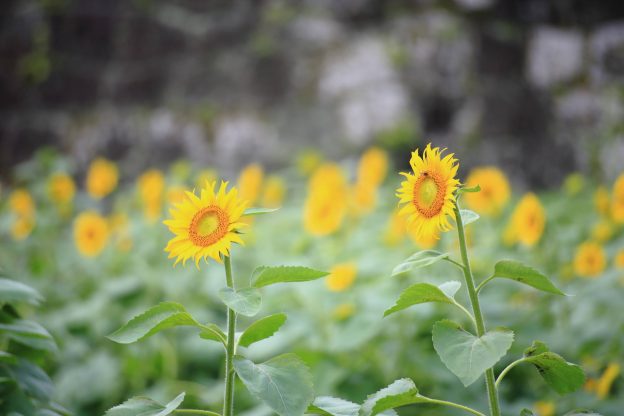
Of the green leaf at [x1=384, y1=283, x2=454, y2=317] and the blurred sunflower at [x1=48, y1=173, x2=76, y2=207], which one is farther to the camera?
the blurred sunflower at [x1=48, y1=173, x2=76, y2=207]

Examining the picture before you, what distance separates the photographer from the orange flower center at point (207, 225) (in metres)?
0.89

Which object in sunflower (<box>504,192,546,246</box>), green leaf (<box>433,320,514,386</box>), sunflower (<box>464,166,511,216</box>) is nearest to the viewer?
green leaf (<box>433,320,514,386</box>)

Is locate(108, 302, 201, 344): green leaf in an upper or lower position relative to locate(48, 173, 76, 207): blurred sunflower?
lower

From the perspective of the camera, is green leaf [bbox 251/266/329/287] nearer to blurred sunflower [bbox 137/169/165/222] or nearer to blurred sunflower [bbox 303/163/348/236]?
blurred sunflower [bbox 303/163/348/236]

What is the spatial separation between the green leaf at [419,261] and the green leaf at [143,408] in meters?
0.32

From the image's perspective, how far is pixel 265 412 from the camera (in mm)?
1291

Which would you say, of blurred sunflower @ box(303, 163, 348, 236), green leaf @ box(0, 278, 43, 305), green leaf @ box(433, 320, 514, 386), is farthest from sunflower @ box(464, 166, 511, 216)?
green leaf @ box(0, 278, 43, 305)

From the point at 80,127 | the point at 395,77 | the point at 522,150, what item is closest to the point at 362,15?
the point at 395,77

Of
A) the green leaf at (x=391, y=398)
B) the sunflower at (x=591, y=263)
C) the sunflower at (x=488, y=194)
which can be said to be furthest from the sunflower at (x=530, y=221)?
the green leaf at (x=391, y=398)

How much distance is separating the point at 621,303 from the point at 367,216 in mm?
1646

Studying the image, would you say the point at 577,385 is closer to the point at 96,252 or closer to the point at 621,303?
the point at 621,303

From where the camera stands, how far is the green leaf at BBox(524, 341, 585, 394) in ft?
2.79

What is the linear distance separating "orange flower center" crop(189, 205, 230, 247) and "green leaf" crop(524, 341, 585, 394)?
1.45 feet

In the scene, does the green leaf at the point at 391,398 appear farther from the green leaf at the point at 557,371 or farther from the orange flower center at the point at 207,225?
the orange flower center at the point at 207,225
